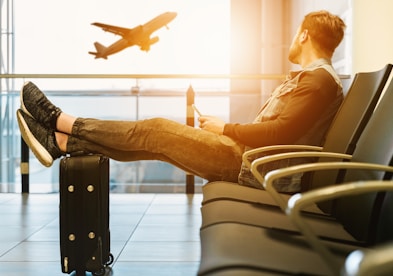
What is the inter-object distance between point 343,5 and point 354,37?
1280 mm

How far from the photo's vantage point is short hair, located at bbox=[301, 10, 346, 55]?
7.51 feet

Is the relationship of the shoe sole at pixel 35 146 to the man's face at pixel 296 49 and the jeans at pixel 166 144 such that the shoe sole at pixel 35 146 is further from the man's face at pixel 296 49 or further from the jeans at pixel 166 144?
the man's face at pixel 296 49

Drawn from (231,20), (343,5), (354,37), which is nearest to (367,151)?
(354,37)

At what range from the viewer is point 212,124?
230cm

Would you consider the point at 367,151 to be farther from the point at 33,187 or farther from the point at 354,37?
the point at 33,187

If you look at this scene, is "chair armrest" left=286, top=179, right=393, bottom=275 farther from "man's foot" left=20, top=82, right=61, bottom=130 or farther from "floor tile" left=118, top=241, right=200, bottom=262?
"man's foot" left=20, top=82, right=61, bottom=130

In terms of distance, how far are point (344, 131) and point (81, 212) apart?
3.49 feet

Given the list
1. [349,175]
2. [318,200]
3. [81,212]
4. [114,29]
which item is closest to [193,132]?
[81,212]

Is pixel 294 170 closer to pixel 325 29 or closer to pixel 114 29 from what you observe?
pixel 325 29

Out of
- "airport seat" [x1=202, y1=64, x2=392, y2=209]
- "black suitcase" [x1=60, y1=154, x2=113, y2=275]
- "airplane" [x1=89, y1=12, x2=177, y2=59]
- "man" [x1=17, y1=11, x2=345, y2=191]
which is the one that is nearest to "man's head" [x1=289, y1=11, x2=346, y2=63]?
"man" [x1=17, y1=11, x2=345, y2=191]

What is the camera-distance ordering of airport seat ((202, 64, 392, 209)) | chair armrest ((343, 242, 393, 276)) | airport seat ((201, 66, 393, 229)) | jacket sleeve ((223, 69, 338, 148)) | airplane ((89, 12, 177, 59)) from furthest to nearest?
airplane ((89, 12, 177, 59)), jacket sleeve ((223, 69, 338, 148)), airport seat ((202, 64, 392, 209)), airport seat ((201, 66, 393, 229)), chair armrest ((343, 242, 393, 276))

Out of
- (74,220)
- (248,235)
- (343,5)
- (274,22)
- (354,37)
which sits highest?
→ (274,22)

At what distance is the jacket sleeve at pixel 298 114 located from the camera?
82.1 inches

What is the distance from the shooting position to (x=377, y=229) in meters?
1.38
